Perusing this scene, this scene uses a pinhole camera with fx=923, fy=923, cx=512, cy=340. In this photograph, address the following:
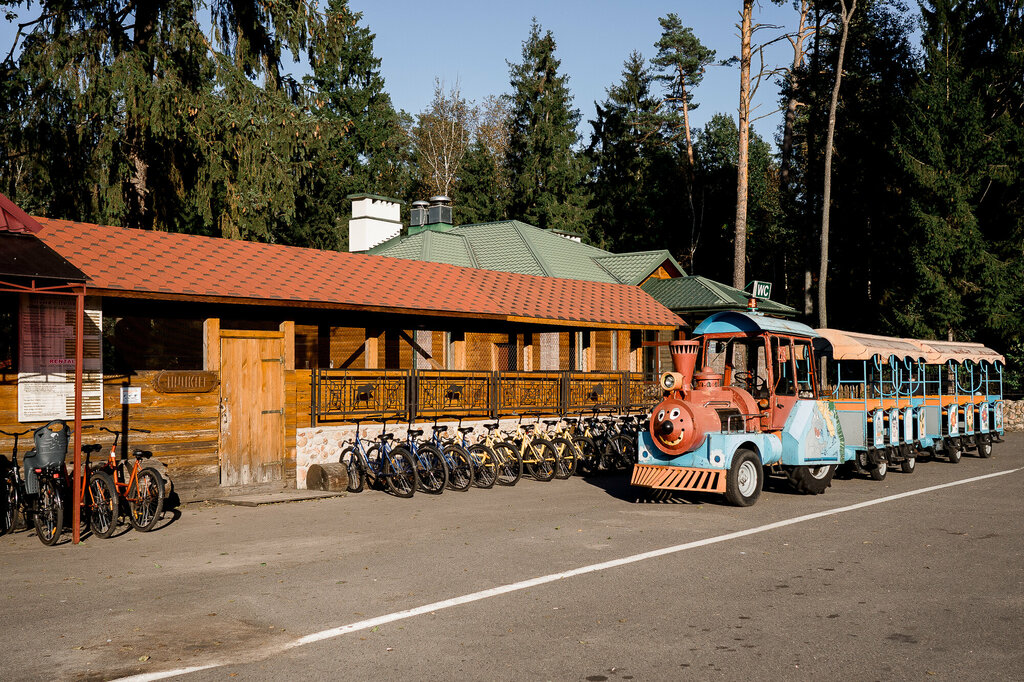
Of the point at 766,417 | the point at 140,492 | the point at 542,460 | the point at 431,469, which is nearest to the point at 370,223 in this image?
the point at 542,460

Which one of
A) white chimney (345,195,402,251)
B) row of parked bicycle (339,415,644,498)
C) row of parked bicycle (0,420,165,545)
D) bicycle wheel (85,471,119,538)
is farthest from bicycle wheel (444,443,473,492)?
white chimney (345,195,402,251)

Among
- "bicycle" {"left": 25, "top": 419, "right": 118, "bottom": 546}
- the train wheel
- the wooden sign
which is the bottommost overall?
the train wheel

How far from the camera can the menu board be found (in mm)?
13195

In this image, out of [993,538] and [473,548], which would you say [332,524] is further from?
[993,538]

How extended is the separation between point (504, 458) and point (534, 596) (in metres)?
9.51

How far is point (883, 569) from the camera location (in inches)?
368

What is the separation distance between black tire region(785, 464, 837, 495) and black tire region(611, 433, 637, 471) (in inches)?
193

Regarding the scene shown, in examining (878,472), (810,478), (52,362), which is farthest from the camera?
(878,472)

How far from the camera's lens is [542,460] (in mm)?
18484

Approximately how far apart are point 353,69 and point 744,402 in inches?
1821

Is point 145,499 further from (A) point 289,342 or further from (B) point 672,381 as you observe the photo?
(B) point 672,381

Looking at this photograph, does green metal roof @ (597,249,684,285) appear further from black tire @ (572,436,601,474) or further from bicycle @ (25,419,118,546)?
bicycle @ (25,419,118,546)

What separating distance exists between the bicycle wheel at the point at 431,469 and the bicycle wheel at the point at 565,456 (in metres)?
3.29

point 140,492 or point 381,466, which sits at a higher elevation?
point 140,492
